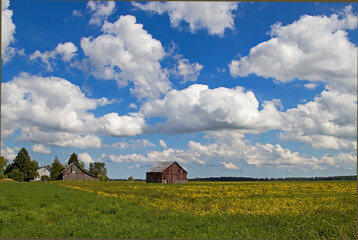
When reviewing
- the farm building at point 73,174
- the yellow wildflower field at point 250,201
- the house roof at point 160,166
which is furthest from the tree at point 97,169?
the yellow wildflower field at point 250,201

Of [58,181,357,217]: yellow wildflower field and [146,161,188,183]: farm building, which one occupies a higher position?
[146,161,188,183]: farm building

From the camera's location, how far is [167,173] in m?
80.8

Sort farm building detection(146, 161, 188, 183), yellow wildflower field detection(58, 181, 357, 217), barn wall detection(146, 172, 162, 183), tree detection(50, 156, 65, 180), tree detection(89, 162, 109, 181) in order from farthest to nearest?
tree detection(89, 162, 109, 181) → tree detection(50, 156, 65, 180) → barn wall detection(146, 172, 162, 183) → farm building detection(146, 161, 188, 183) → yellow wildflower field detection(58, 181, 357, 217)

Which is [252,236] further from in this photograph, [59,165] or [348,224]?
[59,165]

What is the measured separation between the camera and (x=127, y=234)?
11781mm

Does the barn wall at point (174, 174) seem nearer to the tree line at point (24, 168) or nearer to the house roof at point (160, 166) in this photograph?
the house roof at point (160, 166)

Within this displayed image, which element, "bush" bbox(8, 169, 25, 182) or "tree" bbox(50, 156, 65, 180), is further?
"tree" bbox(50, 156, 65, 180)

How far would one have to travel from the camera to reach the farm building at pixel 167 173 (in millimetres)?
80312

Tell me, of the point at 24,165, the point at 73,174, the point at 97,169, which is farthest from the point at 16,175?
the point at 97,169

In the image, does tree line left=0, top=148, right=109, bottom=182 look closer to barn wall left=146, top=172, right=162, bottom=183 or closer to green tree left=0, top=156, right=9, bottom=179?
green tree left=0, top=156, right=9, bottom=179

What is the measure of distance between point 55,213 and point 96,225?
491 cm

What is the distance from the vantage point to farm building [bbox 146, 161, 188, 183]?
80.3 m

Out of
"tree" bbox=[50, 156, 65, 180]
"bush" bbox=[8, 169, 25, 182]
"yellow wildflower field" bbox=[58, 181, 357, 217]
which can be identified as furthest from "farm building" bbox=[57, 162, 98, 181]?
"yellow wildflower field" bbox=[58, 181, 357, 217]

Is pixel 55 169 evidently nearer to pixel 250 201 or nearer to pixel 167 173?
pixel 167 173
